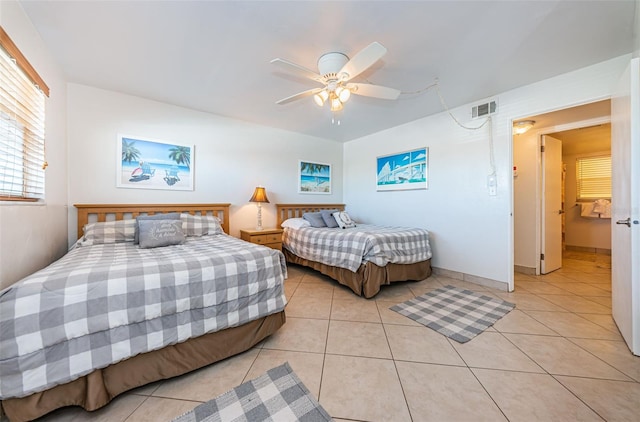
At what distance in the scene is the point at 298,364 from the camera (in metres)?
1.55

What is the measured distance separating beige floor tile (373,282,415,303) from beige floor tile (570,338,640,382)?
1341 millimetres

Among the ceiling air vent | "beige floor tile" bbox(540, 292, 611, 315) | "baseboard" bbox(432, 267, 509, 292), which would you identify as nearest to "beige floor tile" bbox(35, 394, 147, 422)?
"baseboard" bbox(432, 267, 509, 292)

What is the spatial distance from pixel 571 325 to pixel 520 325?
426 millimetres

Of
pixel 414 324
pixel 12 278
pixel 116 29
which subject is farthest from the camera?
pixel 414 324

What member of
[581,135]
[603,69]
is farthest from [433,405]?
[581,135]

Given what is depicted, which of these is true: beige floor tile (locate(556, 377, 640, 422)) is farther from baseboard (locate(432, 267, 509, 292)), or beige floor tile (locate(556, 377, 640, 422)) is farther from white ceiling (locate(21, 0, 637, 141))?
white ceiling (locate(21, 0, 637, 141))

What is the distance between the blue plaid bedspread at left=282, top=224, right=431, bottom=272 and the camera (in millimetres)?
2678

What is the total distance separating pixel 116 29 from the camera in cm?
177

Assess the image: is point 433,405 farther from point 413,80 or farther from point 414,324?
point 413,80

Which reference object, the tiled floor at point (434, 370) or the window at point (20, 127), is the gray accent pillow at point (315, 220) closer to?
the tiled floor at point (434, 370)

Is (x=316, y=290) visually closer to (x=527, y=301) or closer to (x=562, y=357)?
(x=562, y=357)

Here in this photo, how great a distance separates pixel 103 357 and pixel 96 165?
8.10 ft

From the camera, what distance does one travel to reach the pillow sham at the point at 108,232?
2230 millimetres

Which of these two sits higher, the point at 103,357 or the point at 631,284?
the point at 631,284
